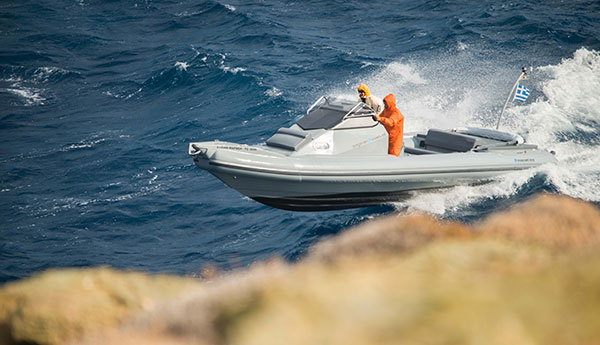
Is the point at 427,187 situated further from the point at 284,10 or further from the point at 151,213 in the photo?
the point at 284,10

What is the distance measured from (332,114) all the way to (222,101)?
23.1 ft

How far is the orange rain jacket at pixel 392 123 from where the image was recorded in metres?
9.39

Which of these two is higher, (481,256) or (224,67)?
(481,256)

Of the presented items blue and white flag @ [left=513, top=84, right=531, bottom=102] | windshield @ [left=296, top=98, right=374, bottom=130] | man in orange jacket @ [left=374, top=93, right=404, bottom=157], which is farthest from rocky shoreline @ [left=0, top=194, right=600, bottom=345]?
blue and white flag @ [left=513, top=84, right=531, bottom=102]

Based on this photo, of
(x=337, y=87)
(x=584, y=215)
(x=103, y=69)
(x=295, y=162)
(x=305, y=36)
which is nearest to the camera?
(x=584, y=215)

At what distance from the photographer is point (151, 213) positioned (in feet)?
33.9

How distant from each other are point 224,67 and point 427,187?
989 centimetres

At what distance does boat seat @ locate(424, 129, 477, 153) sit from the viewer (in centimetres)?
1032

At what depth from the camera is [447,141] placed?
10539 mm

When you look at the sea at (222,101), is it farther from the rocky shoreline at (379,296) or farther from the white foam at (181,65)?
the rocky shoreline at (379,296)

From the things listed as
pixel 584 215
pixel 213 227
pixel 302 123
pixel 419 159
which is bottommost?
pixel 213 227

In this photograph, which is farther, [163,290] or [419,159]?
[419,159]

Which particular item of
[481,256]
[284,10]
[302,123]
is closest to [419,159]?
[302,123]

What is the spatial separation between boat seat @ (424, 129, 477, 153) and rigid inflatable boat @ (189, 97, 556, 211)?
4cm
